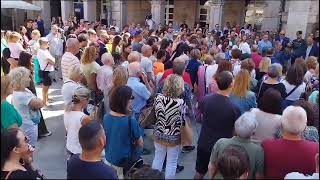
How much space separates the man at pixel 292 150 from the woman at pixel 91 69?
11.5 ft

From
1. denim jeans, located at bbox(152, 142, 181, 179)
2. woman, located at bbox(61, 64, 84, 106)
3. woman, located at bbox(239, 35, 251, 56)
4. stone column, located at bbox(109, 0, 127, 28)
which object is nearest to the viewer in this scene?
denim jeans, located at bbox(152, 142, 181, 179)

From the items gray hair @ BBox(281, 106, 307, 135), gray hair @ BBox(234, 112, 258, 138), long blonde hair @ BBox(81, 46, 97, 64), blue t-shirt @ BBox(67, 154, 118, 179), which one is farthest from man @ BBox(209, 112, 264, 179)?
long blonde hair @ BBox(81, 46, 97, 64)

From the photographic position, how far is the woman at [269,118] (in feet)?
12.1

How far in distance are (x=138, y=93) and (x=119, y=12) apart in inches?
672

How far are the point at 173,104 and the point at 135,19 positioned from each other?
68.9 ft

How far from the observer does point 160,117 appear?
450 centimetres

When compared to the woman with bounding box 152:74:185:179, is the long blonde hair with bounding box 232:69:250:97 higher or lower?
higher

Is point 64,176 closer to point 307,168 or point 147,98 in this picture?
point 147,98

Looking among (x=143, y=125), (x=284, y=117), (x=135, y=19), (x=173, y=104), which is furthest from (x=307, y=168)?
(x=135, y=19)

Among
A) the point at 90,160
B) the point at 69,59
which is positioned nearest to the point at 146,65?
the point at 69,59

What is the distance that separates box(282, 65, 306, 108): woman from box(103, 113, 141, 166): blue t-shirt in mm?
2658

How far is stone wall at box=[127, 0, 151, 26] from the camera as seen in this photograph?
79.9 feet

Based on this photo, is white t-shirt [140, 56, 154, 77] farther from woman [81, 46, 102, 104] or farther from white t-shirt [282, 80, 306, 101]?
white t-shirt [282, 80, 306, 101]

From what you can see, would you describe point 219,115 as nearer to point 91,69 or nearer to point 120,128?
point 120,128
